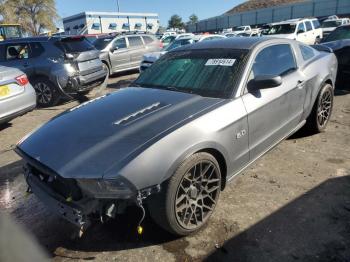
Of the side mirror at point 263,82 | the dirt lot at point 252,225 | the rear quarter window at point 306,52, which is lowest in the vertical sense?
the dirt lot at point 252,225

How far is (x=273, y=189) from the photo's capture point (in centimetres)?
377

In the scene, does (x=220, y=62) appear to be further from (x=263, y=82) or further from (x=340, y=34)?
(x=340, y=34)

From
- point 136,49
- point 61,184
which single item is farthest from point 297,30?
point 61,184

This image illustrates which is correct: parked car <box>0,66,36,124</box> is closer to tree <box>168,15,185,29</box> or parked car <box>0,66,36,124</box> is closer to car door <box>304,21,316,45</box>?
car door <box>304,21,316,45</box>

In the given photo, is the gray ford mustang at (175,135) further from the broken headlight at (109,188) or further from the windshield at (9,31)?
the windshield at (9,31)

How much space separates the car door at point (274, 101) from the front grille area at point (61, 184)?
180 centimetres

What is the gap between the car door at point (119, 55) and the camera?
12.6m

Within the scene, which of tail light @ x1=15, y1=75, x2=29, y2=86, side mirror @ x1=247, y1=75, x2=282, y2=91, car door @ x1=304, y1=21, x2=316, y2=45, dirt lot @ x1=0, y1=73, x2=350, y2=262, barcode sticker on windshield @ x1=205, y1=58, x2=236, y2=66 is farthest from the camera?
car door @ x1=304, y1=21, x2=316, y2=45

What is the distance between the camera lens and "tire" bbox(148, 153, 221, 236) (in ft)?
8.78

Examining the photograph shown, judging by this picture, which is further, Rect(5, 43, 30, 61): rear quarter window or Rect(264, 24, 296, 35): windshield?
Rect(264, 24, 296, 35): windshield

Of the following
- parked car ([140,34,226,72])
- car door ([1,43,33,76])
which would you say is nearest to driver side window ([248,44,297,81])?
car door ([1,43,33,76])

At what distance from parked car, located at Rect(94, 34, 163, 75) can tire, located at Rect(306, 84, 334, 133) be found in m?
8.73

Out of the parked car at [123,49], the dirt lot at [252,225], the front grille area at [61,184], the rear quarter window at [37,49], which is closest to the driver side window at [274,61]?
the dirt lot at [252,225]

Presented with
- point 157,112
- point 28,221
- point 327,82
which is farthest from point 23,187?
point 327,82
